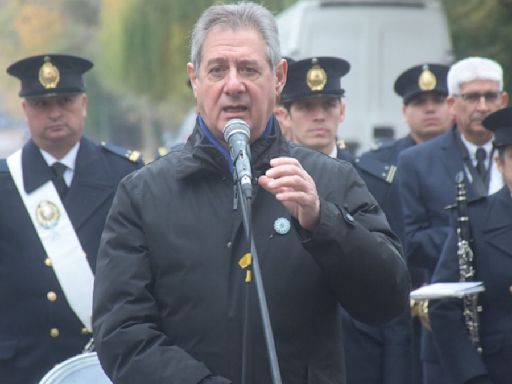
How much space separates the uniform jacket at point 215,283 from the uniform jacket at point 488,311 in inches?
78.8

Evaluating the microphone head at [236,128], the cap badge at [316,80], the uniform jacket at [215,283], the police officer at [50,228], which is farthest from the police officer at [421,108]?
the microphone head at [236,128]

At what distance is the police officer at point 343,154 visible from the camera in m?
7.88

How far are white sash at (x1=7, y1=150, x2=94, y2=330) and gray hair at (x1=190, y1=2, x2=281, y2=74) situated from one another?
9.24ft

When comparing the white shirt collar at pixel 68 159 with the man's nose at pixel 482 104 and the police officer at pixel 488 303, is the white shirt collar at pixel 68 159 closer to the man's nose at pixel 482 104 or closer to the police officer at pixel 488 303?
the police officer at pixel 488 303

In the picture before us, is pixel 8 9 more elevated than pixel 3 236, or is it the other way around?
pixel 8 9

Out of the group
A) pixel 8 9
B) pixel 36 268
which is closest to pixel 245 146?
pixel 36 268

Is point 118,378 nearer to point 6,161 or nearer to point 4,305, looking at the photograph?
point 4,305

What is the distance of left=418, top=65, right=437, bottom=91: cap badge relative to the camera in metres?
11.3

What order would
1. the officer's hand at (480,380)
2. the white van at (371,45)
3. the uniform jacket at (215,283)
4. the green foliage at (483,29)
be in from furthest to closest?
the green foliage at (483,29), the white van at (371,45), the officer's hand at (480,380), the uniform jacket at (215,283)

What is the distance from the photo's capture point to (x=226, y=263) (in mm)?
4926

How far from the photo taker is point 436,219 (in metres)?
9.11

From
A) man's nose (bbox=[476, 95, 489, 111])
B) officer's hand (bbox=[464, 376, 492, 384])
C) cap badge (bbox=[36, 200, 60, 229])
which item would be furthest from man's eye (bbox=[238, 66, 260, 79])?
man's nose (bbox=[476, 95, 489, 111])

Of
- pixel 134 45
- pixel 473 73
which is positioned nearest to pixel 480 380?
pixel 473 73

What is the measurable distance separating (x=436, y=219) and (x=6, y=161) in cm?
259
